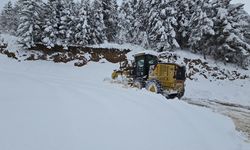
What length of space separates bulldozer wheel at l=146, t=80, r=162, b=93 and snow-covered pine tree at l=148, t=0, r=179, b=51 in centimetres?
1265

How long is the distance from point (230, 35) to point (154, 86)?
1402cm

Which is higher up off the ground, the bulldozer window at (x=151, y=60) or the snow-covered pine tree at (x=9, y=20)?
the snow-covered pine tree at (x=9, y=20)

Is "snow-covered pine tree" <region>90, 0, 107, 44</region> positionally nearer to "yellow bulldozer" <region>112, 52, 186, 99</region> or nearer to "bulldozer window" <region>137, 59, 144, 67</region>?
"bulldozer window" <region>137, 59, 144, 67</region>

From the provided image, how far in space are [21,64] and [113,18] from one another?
621 inches

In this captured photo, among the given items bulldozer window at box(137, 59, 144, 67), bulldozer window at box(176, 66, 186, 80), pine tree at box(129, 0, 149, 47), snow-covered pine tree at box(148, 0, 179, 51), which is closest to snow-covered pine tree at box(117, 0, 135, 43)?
pine tree at box(129, 0, 149, 47)

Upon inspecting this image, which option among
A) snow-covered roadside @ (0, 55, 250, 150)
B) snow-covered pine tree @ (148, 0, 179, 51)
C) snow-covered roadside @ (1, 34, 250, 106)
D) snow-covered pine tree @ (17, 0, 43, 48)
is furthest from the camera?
snow-covered pine tree @ (17, 0, 43, 48)

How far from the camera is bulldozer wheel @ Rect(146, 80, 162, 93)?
14586 millimetres

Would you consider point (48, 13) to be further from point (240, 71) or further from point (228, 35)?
point (240, 71)

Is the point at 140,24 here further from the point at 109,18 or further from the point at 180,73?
the point at 180,73

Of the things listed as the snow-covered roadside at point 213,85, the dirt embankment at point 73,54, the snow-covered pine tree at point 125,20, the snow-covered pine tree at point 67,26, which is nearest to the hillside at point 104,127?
the snow-covered roadside at point 213,85

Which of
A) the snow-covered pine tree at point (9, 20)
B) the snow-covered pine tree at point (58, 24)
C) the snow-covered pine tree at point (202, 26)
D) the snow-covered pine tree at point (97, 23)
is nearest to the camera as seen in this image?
the snow-covered pine tree at point (202, 26)

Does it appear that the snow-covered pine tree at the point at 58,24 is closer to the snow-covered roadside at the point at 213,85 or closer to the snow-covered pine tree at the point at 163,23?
the snow-covered roadside at the point at 213,85

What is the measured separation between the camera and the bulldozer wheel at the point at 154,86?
47.9 ft

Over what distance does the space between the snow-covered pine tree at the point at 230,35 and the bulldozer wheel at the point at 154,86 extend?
13669 mm
